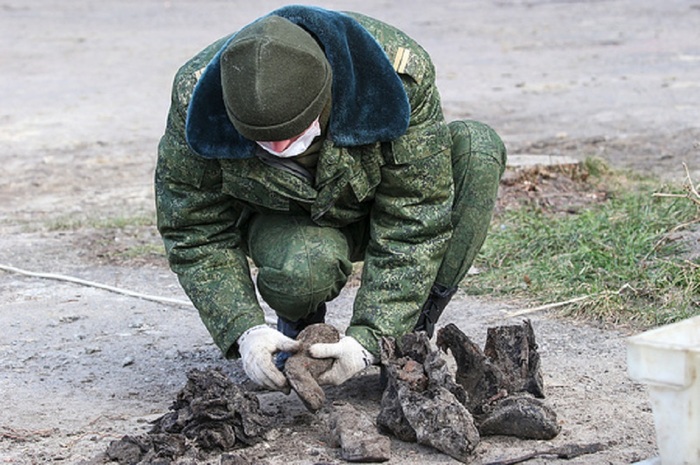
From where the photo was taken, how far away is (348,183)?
11.2 feet

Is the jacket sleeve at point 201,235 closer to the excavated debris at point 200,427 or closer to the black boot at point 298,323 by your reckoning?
the excavated debris at point 200,427

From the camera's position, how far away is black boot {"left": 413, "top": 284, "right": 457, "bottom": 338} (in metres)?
3.75

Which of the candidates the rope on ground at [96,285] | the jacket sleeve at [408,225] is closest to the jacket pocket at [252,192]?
the jacket sleeve at [408,225]

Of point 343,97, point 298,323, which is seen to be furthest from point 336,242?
point 343,97

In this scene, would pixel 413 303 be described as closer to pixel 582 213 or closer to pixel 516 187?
pixel 582 213

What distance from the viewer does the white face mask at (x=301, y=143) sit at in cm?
323

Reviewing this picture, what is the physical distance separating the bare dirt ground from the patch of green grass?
0.59ft

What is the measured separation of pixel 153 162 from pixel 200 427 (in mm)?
4609

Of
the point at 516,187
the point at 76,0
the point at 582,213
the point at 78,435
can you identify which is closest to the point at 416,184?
the point at 78,435

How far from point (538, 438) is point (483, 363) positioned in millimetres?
279

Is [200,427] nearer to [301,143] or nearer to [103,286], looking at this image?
[301,143]

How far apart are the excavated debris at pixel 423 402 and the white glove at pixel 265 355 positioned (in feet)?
0.90

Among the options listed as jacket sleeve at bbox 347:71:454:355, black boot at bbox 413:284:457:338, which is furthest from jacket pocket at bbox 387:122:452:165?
black boot at bbox 413:284:457:338

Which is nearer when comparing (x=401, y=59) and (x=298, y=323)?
(x=401, y=59)
